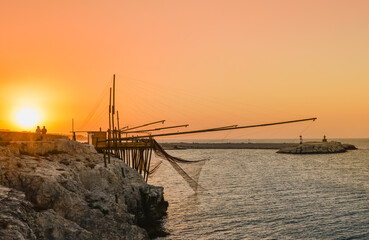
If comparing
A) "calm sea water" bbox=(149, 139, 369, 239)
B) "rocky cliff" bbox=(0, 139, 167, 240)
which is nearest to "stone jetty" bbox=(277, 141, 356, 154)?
"calm sea water" bbox=(149, 139, 369, 239)

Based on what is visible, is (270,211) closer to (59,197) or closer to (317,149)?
(59,197)

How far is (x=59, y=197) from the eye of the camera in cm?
1623

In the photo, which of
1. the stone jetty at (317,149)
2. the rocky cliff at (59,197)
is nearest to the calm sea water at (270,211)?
the rocky cliff at (59,197)

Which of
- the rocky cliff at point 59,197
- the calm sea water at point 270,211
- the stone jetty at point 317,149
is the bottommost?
the calm sea water at point 270,211

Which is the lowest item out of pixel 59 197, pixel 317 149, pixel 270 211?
pixel 270 211

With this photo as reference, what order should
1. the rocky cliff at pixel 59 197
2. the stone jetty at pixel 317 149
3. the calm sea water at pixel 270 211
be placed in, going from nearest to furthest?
1. the rocky cliff at pixel 59 197
2. the calm sea water at pixel 270 211
3. the stone jetty at pixel 317 149

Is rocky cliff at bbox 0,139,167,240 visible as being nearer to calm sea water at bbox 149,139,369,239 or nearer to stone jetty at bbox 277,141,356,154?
calm sea water at bbox 149,139,369,239

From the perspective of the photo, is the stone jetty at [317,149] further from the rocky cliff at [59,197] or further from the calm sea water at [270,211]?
the rocky cliff at [59,197]

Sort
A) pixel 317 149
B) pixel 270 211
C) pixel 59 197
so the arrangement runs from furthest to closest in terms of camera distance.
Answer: pixel 317 149 → pixel 270 211 → pixel 59 197

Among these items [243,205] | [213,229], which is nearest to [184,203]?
[243,205]

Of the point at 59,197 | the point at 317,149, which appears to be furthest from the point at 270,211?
the point at 317,149

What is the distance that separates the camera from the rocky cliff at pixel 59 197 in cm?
1288

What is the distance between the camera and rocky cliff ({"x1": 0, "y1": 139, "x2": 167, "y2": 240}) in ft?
42.2

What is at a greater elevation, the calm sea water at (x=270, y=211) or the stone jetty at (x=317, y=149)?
the stone jetty at (x=317, y=149)
